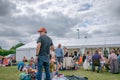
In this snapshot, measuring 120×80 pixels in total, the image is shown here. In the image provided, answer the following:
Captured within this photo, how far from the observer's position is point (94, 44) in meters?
23.7

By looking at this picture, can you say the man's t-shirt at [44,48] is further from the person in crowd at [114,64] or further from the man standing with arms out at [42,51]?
the person in crowd at [114,64]

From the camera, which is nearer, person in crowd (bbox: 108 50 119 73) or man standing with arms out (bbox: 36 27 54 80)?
man standing with arms out (bbox: 36 27 54 80)

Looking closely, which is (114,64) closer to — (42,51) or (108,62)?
(108,62)

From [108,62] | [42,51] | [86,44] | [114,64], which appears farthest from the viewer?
[86,44]

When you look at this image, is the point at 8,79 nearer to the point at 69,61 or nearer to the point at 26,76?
the point at 26,76

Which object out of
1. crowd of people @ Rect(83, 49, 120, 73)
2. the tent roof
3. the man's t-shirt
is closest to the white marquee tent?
the tent roof

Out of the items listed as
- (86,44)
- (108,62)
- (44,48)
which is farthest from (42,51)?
(86,44)

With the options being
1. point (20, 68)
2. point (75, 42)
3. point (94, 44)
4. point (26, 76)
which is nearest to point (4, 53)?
point (75, 42)

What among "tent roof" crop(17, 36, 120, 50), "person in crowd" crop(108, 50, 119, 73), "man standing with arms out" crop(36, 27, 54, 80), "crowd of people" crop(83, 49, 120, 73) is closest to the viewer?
"man standing with arms out" crop(36, 27, 54, 80)

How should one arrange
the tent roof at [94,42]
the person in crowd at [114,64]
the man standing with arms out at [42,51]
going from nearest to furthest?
the man standing with arms out at [42,51]
the person in crowd at [114,64]
the tent roof at [94,42]

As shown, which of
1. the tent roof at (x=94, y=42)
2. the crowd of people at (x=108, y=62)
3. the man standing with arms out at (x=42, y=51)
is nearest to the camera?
the man standing with arms out at (x=42, y=51)

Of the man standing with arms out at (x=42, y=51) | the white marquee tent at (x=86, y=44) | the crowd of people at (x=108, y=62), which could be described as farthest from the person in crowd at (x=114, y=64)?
the white marquee tent at (x=86, y=44)

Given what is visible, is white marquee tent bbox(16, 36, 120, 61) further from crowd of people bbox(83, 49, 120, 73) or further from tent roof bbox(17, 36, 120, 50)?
crowd of people bbox(83, 49, 120, 73)

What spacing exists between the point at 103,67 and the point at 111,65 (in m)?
1.31
